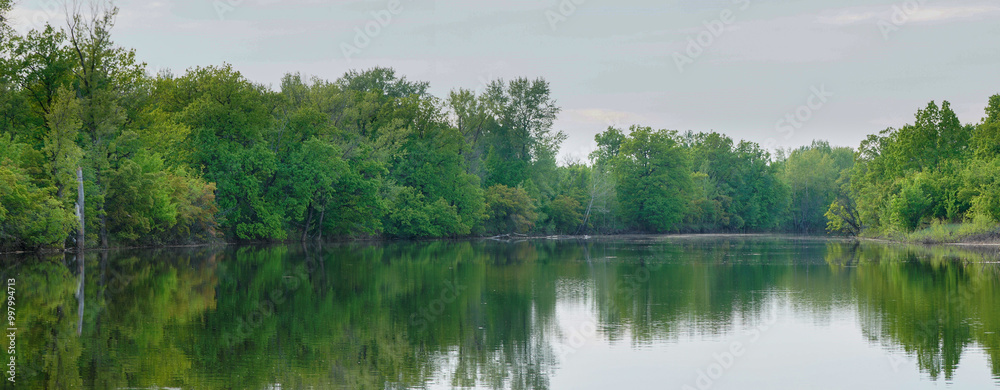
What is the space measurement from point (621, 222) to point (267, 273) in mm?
67664

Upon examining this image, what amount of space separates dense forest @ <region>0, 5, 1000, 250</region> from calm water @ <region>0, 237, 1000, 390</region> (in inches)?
519

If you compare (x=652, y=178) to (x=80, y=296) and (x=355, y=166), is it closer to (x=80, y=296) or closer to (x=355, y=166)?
(x=355, y=166)

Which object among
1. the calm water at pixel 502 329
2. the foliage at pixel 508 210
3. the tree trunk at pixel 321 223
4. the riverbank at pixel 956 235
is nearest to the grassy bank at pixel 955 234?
the riverbank at pixel 956 235

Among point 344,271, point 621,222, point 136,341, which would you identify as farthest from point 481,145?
point 136,341

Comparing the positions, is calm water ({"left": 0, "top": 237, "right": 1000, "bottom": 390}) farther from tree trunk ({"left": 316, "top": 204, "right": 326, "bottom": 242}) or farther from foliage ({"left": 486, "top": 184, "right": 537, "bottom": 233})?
foliage ({"left": 486, "top": 184, "right": 537, "bottom": 233})

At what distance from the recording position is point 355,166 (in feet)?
202

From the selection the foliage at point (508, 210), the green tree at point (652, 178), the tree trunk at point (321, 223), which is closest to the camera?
the tree trunk at point (321, 223)

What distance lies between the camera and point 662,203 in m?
91.5

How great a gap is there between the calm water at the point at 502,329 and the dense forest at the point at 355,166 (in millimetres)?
13180

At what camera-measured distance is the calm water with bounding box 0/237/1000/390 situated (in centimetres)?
1234

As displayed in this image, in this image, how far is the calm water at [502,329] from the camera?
40.5 feet

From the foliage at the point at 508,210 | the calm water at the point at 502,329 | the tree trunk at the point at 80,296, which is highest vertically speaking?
the foliage at the point at 508,210

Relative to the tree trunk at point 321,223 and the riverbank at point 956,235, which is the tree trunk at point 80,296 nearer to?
the tree trunk at point 321,223

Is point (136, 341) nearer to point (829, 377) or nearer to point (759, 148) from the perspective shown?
point (829, 377)
